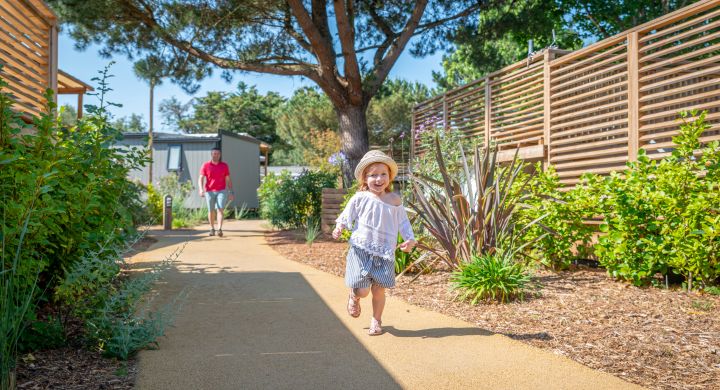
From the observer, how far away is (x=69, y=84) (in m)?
12.8

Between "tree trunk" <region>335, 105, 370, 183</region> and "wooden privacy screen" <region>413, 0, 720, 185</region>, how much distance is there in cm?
156

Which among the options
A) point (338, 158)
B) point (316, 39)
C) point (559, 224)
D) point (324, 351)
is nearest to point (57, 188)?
point (324, 351)

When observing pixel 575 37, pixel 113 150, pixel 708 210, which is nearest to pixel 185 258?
pixel 113 150

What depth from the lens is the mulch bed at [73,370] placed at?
2.70m

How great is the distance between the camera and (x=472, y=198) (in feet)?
18.3

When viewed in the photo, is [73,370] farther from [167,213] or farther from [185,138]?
[185,138]

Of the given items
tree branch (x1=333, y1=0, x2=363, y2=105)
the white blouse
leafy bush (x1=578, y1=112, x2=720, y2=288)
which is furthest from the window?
the white blouse

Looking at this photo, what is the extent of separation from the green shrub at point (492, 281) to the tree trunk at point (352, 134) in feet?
22.7

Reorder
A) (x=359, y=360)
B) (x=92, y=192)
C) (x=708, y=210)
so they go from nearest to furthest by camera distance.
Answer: (x=359, y=360) → (x=92, y=192) → (x=708, y=210)

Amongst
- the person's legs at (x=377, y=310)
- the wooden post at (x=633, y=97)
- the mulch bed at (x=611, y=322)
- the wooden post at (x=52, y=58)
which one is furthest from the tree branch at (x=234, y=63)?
the person's legs at (x=377, y=310)

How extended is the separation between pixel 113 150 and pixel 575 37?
67.2 feet

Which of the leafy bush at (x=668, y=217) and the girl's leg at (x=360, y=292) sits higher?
the leafy bush at (x=668, y=217)

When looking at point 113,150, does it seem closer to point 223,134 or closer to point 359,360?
point 359,360

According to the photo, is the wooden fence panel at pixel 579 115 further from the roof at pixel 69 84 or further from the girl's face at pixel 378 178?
the roof at pixel 69 84
